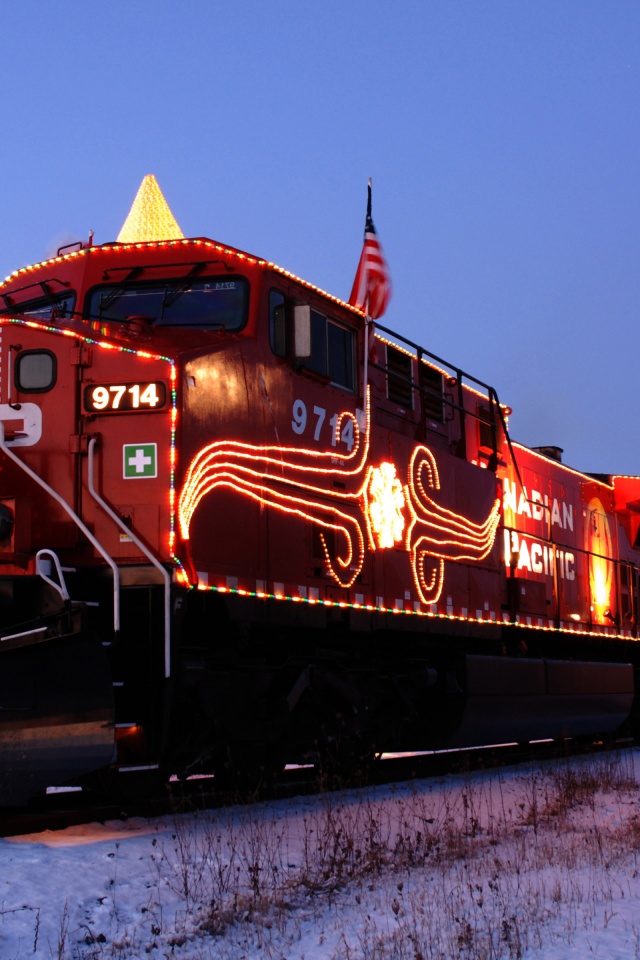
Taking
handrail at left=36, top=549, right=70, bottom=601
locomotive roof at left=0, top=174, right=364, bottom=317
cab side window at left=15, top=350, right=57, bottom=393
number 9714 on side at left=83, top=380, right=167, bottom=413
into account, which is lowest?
handrail at left=36, top=549, right=70, bottom=601

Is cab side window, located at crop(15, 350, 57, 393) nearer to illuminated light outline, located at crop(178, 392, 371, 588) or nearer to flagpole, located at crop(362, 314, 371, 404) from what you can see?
illuminated light outline, located at crop(178, 392, 371, 588)

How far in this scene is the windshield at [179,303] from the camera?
8688 millimetres

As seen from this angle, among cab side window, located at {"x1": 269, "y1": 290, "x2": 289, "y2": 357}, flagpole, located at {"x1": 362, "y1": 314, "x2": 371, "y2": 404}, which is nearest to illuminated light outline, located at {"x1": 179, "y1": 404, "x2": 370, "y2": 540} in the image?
flagpole, located at {"x1": 362, "y1": 314, "x2": 371, "y2": 404}

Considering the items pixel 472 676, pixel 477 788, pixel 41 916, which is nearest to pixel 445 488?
pixel 472 676

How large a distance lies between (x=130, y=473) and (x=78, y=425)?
546 millimetres

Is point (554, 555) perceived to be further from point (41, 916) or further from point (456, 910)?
point (41, 916)

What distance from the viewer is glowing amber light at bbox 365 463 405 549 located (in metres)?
10.0

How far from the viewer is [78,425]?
7.86 m

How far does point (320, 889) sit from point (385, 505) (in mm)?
4636

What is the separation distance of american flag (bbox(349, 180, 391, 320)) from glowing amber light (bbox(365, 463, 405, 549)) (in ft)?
4.76

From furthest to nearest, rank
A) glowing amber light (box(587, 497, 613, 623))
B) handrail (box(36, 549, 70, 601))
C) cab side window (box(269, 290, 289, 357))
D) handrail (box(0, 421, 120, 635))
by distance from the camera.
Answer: glowing amber light (box(587, 497, 613, 623))
cab side window (box(269, 290, 289, 357))
handrail (box(0, 421, 120, 635))
handrail (box(36, 549, 70, 601))

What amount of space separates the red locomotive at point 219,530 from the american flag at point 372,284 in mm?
358

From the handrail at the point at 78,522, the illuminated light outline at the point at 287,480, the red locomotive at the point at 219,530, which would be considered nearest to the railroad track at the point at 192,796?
the red locomotive at the point at 219,530

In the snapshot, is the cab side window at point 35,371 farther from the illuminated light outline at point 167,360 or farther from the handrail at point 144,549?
the handrail at point 144,549
